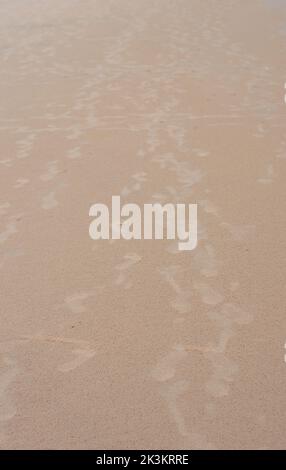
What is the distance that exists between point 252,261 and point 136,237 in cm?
83

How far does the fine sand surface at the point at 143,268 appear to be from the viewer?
2.32 meters

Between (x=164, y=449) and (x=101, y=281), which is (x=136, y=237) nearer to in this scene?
(x=101, y=281)

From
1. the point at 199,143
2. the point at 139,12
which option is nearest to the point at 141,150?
the point at 199,143

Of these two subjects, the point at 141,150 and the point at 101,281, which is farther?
the point at 141,150

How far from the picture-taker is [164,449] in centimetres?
217

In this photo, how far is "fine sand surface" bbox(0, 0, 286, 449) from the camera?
7.61 feet

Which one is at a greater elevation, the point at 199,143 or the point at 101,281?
the point at 199,143
